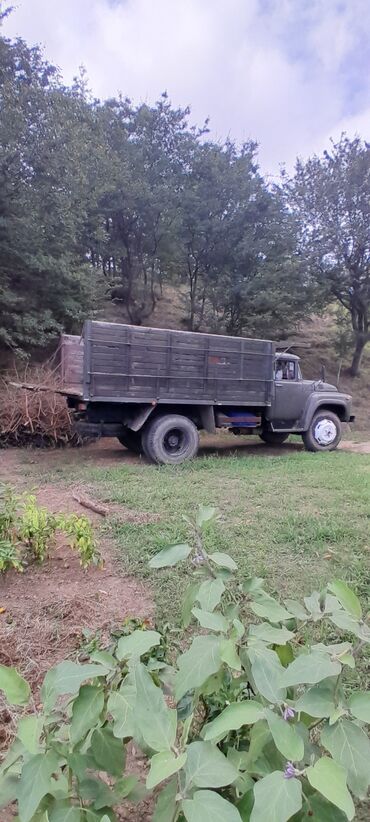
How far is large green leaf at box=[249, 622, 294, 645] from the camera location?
98 centimetres

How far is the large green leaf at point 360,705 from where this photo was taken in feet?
2.52

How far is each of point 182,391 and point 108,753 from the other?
21.9ft

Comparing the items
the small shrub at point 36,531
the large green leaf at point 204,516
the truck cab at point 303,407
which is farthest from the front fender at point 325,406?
the large green leaf at point 204,516

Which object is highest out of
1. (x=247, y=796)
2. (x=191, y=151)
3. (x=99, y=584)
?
(x=191, y=151)

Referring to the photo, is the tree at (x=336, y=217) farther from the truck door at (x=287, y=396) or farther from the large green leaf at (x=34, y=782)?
the large green leaf at (x=34, y=782)

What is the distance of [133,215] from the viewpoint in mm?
15266

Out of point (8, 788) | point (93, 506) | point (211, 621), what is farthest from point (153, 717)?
point (93, 506)

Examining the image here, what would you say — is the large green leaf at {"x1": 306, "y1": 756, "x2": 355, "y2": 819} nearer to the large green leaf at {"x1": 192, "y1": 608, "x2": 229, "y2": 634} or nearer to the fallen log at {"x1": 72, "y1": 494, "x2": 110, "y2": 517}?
the large green leaf at {"x1": 192, "y1": 608, "x2": 229, "y2": 634}

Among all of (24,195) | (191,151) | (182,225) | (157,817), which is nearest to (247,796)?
(157,817)

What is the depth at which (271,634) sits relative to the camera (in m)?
1.02

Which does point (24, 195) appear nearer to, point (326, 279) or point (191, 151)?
point (191, 151)

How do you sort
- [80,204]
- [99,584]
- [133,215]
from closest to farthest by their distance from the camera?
[99,584] < [80,204] < [133,215]

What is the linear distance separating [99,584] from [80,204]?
1048 cm

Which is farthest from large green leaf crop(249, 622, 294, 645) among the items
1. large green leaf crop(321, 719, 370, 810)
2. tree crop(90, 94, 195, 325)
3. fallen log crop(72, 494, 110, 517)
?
tree crop(90, 94, 195, 325)
